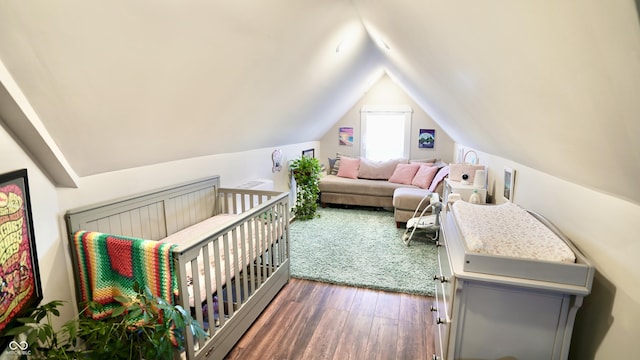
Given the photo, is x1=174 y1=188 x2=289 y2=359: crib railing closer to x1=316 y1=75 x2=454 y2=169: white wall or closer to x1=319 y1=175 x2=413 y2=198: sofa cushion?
x1=319 y1=175 x2=413 y2=198: sofa cushion

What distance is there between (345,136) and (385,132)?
2.51 ft

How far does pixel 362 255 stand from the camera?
10.6ft

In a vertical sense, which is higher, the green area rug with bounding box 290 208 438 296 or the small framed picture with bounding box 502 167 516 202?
the small framed picture with bounding box 502 167 516 202

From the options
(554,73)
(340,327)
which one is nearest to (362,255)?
(340,327)

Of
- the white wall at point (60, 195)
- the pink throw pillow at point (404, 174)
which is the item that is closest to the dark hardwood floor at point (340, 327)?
the white wall at point (60, 195)

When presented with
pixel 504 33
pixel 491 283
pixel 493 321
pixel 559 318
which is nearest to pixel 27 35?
pixel 504 33

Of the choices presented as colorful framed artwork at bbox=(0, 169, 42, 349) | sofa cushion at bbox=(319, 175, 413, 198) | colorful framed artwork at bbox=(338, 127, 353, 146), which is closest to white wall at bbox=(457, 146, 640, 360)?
colorful framed artwork at bbox=(0, 169, 42, 349)

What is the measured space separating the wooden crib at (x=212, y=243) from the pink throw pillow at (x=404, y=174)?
9.32 feet

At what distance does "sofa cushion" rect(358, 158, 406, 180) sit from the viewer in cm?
523

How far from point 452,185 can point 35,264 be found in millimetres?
3083

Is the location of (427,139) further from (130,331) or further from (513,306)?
(130,331)

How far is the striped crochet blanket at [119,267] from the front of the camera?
1.42 metres

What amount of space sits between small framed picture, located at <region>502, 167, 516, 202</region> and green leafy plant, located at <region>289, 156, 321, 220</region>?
8.54 ft

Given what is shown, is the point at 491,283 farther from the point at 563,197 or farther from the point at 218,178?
the point at 218,178
